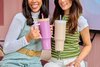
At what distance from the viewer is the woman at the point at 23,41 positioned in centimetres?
153

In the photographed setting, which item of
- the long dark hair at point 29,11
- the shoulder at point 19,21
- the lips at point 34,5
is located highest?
the lips at point 34,5

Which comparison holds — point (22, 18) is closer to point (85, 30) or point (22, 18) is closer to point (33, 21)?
point (33, 21)

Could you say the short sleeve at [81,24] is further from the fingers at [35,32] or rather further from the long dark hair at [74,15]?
the fingers at [35,32]

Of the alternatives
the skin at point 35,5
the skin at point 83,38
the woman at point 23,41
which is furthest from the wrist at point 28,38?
the skin at point 83,38

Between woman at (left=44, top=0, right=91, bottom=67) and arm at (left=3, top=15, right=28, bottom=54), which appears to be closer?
arm at (left=3, top=15, right=28, bottom=54)

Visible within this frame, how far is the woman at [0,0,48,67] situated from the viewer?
1532mm

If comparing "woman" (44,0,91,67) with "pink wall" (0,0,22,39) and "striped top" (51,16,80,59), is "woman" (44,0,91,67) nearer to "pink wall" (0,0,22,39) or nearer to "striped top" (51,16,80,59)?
"striped top" (51,16,80,59)

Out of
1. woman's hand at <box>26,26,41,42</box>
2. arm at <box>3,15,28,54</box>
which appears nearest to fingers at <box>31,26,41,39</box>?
woman's hand at <box>26,26,41,42</box>

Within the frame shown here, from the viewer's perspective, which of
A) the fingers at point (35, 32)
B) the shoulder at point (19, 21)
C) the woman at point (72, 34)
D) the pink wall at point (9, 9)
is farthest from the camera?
the pink wall at point (9, 9)

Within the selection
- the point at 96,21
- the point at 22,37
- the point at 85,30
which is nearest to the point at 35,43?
the point at 22,37

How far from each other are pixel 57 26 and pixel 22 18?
0.72 feet

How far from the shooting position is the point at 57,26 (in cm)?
151

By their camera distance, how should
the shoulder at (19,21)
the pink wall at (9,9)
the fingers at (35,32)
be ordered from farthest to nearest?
the pink wall at (9,9) → the shoulder at (19,21) → the fingers at (35,32)

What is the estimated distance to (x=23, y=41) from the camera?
151 cm
